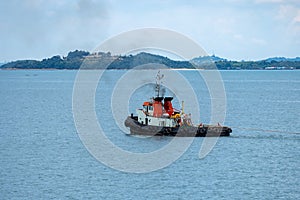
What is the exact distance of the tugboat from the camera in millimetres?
74688

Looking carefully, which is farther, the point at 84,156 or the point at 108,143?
the point at 108,143

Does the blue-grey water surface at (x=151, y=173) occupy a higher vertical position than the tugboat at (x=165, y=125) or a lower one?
lower

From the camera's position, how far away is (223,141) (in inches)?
2894

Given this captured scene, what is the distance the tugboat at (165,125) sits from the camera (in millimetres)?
74688

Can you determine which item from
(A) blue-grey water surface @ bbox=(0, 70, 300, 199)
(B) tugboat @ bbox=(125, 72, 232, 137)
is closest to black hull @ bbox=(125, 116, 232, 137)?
(B) tugboat @ bbox=(125, 72, 232, 137)

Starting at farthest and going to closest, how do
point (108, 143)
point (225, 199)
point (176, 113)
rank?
point (176, 113), point (108, 143), point (225, 199)

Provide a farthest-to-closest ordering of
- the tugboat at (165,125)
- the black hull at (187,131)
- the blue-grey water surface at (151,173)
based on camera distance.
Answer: the tugboat at (165,125), the black hull at (187,131), the blue-grey water surface at (151,173)

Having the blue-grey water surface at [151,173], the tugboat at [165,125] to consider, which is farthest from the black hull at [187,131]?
the blue-grey water surface at [151,173]

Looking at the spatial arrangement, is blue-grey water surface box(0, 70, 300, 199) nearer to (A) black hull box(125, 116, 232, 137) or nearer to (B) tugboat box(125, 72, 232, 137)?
(A) black hull box(125, 116, 232, 137)

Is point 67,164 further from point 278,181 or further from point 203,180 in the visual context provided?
point 278,181

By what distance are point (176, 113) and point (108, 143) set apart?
1020 cm

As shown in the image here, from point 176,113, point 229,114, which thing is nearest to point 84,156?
point 176,113

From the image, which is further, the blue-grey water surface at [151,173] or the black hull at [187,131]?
the black hull at [187,131]

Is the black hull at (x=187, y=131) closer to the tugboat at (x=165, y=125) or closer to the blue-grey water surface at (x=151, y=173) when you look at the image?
the tugboat at (x=165, y=125)
